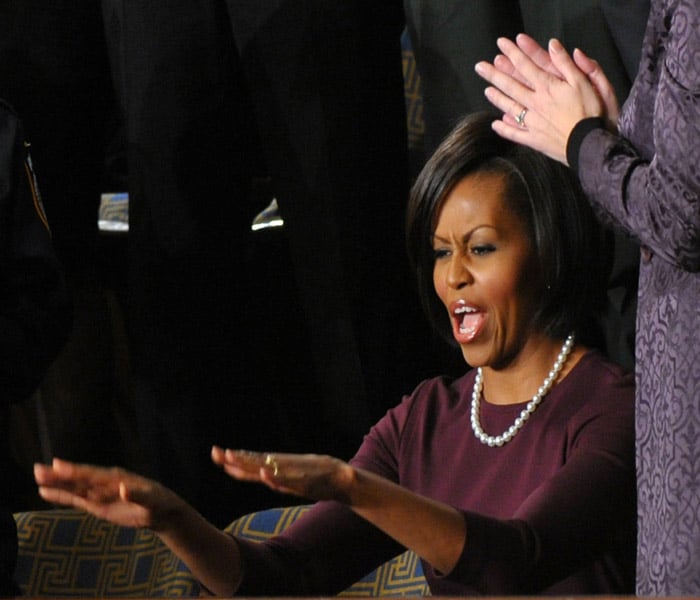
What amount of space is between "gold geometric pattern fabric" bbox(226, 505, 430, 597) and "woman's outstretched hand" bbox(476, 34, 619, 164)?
43 centimetres

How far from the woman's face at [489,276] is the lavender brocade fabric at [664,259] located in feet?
0.73

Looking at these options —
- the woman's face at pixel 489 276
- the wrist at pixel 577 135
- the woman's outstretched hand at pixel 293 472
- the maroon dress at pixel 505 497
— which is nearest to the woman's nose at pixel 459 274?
the woman's face at pixel 489 276

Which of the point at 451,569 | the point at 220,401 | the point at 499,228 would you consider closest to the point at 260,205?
the point at 220,401

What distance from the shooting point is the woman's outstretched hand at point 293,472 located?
3.27ft

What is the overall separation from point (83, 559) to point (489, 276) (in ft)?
1.74

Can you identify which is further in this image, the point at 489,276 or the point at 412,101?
the point at 412,101

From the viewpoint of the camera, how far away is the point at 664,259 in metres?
1.09

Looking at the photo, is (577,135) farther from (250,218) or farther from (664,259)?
(250,218)

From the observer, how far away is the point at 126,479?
1076 millimetres

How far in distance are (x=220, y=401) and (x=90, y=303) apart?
0.32 metres

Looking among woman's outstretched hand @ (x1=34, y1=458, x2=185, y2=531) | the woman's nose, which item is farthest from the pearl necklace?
woman's outstretched hand @ (x1=34, y1=458, x2=185, y2=531)

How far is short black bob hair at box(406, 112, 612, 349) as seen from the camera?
1350 mm

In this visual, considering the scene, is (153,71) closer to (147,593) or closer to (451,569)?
(147,593)

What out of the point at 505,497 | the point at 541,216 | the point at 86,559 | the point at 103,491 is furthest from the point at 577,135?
the point at 86,559
